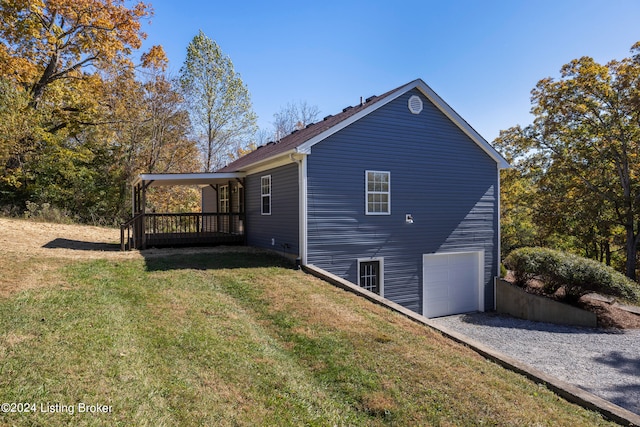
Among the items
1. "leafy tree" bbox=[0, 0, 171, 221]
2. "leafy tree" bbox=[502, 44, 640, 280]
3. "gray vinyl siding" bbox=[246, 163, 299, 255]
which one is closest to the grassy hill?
"gray vinyl siding" bbox=[246, 163, 299, 255]

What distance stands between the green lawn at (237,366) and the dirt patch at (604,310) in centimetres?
771

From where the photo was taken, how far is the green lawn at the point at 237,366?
354 cm

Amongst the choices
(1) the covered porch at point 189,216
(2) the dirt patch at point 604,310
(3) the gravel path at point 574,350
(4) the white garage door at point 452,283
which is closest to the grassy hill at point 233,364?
(3) the gravel path at point 574,350

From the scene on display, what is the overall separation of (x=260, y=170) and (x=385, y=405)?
975cm

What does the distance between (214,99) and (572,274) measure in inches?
940

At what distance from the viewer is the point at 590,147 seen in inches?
696

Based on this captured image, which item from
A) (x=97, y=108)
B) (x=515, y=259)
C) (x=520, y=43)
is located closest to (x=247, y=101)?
(x=97, y=108)

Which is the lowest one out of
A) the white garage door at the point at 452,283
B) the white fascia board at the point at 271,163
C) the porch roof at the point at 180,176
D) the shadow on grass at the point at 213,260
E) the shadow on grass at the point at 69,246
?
the white garage door at the point at 452,283

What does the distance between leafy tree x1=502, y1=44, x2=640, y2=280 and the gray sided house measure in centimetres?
794

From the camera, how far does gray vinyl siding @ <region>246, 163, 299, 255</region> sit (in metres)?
10.4

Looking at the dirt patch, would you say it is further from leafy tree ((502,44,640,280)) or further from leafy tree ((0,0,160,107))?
leafy tree ((0,0,160,107))

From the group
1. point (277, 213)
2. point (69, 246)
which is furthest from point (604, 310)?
point (69, 246)

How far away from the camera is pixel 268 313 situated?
21.8 feet

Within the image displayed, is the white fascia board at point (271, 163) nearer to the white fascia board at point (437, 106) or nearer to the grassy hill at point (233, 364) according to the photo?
the white fascia board at point (437, 106)
